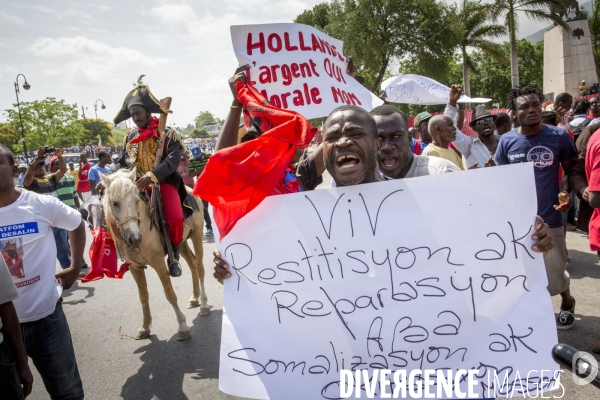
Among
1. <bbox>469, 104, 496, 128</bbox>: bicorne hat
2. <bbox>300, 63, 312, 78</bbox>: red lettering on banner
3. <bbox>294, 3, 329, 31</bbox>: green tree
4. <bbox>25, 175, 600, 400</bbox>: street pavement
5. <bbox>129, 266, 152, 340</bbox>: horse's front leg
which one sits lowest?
<bbox>25, 175, 600, 400</bbox>: street pavement

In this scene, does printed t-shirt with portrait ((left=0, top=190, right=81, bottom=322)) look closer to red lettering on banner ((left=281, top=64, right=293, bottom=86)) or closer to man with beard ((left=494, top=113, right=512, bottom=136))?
red lettering on banner ((left=281, top=64, right=293, bottom=86))

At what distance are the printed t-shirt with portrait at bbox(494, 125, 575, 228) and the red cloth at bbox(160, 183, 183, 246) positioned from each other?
382cm

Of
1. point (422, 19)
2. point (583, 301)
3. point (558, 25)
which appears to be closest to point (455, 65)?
point (422, 19)

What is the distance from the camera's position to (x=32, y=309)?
247cm

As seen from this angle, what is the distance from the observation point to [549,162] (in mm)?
3648

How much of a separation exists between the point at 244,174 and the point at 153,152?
337 cm

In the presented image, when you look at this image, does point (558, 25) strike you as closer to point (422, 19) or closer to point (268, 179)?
point (422, 19)

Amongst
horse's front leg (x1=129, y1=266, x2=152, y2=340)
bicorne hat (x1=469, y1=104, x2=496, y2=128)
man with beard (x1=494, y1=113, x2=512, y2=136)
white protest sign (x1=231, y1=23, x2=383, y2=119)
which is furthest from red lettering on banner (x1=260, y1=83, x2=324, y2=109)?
man with beard (x1=494, y1=113, x2=512, y2=136)

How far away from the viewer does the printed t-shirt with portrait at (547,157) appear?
365 centimetres

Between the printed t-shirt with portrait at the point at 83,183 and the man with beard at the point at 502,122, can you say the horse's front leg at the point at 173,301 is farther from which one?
the printed t-shirt with portrait at the point at 83,183

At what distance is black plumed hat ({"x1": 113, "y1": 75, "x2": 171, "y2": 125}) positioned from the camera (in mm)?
4679

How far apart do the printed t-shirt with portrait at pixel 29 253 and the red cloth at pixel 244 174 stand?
131 centimetres

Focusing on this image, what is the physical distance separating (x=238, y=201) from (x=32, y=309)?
5.16 ft

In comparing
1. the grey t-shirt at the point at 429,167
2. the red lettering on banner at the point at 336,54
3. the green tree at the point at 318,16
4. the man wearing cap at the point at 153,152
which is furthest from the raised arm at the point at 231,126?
the green tree at the point at 318,16
